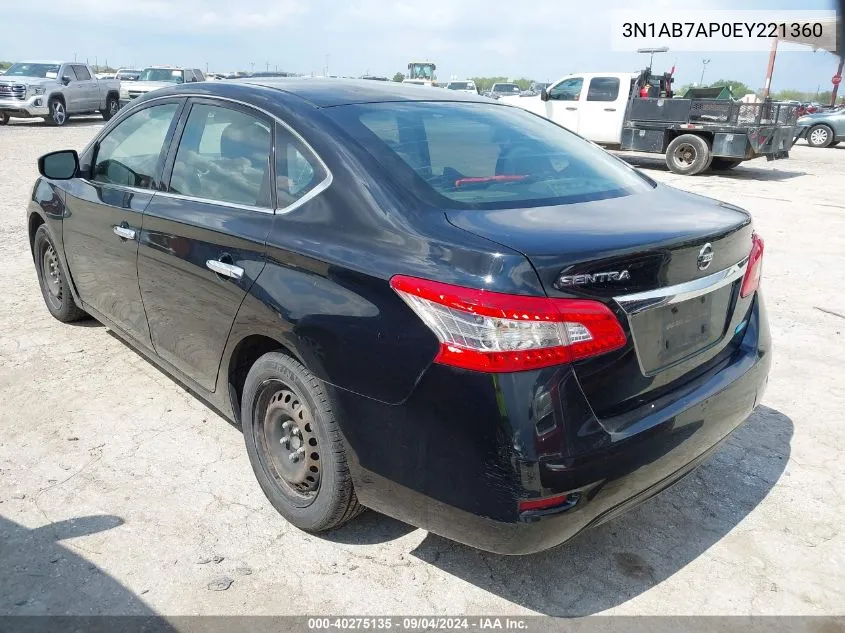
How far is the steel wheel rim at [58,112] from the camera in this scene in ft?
70.8

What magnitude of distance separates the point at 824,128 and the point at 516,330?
2657 centimetres

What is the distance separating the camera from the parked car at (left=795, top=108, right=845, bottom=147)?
23.6m

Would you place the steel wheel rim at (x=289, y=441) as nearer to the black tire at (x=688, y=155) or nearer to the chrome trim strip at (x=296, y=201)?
the chrome trim strip at (x=296, y=201)

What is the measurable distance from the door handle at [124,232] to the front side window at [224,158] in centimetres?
37

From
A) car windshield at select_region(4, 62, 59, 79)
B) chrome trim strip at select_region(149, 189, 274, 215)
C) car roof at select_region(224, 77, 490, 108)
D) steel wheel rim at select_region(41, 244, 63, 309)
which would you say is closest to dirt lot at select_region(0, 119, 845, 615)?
steel wheel rim at select_region(41, 244, 63, 309)

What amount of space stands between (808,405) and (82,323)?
476cm

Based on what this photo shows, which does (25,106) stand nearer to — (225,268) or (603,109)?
(603,109)

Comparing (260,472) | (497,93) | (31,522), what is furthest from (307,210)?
(497,93)

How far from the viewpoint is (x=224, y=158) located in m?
3.05

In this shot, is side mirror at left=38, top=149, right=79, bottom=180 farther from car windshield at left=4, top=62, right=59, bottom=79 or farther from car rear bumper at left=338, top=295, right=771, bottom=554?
car windshield at left=4, top=62, right=59, bottom=79

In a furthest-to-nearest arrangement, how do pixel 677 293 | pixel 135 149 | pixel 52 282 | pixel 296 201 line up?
pixel 52 282 → pixel 135 149 → pixel 296 201 → pixel 677 293

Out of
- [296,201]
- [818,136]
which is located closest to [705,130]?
[818,136]

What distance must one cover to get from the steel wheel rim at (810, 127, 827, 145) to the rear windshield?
25.0 m

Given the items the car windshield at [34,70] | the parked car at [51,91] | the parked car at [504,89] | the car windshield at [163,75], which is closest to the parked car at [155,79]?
the car windshield at [163,75]
